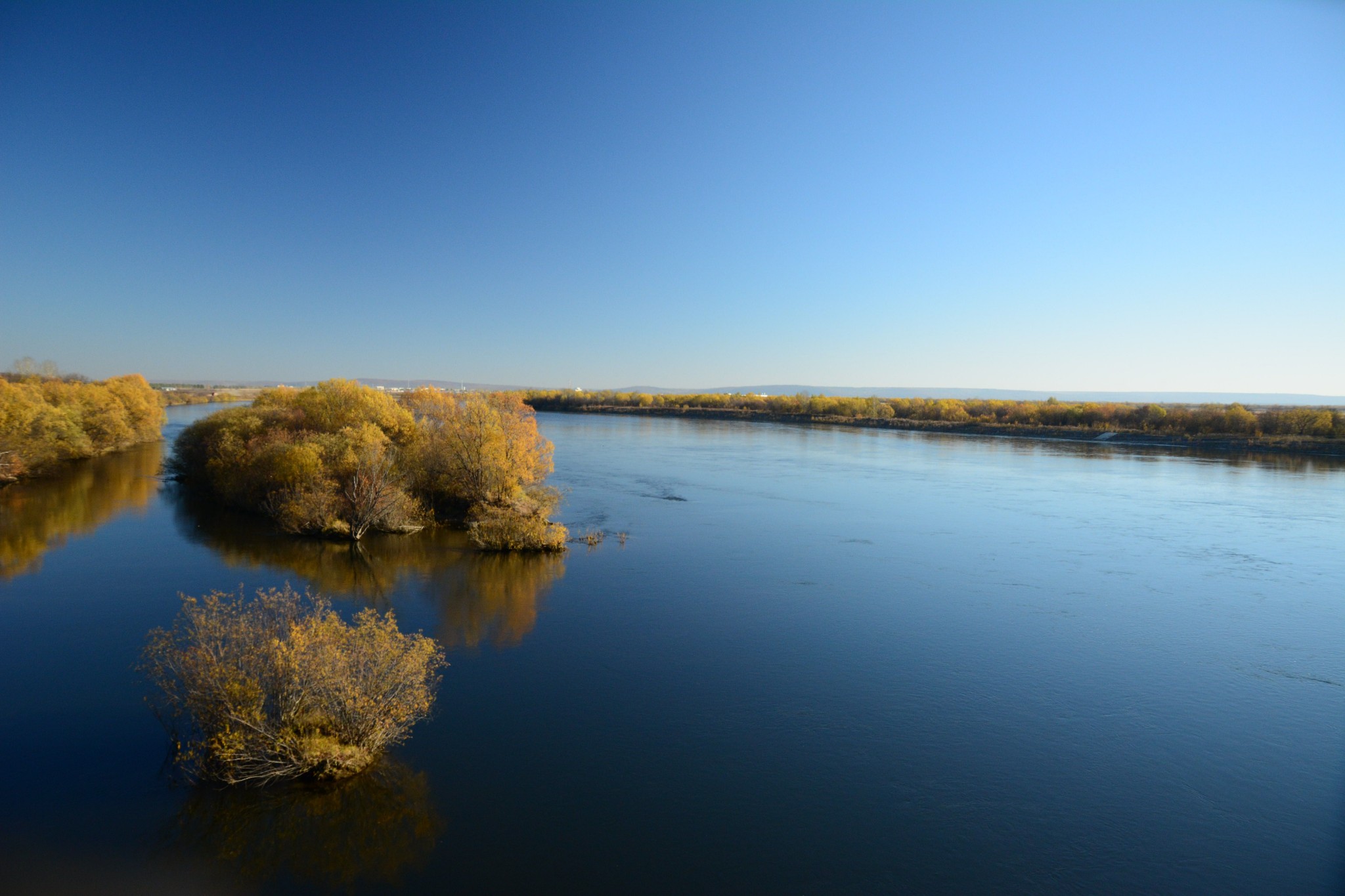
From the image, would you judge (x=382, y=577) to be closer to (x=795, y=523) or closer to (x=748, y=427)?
(x=795, y=523)

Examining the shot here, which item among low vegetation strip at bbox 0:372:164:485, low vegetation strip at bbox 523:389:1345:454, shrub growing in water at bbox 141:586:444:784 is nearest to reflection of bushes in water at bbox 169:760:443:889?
shrub growing in water at bbox 141:586:444:784

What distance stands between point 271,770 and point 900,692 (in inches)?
319

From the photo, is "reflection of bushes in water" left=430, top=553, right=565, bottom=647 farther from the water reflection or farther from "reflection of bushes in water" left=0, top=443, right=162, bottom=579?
"reflection of bushes in water" left=0, top=443, right=162, bottom=579

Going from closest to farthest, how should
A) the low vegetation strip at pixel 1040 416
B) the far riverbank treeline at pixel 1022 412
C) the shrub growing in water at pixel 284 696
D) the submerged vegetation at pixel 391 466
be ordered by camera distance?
the shrub growing in water at pixel 284 696 < the submerged vegetation at pixel 391 466 < the low vegetation strip at pixel 1040 416 < the far riverbank treeline at pixel 1022 412

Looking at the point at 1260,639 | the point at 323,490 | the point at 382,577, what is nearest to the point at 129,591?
the point at 382,577

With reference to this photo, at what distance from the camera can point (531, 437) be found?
74.0ft

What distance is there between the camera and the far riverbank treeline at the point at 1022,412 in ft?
161

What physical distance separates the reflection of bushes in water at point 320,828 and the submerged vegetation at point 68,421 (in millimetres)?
27403

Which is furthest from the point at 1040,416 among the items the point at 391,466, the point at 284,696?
the point at 284,696

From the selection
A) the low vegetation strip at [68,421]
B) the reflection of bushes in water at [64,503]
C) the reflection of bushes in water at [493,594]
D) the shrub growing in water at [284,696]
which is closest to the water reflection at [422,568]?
the reflection of bushes in water at [493,594]

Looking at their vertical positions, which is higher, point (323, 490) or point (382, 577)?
point (323, 490)

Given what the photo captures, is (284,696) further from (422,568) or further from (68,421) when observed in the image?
(68,421)

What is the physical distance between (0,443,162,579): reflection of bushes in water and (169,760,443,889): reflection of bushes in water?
41.0 ft

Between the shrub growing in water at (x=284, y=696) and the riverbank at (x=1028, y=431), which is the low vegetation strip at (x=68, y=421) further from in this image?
the riverbank at (x=1028, y=431)
